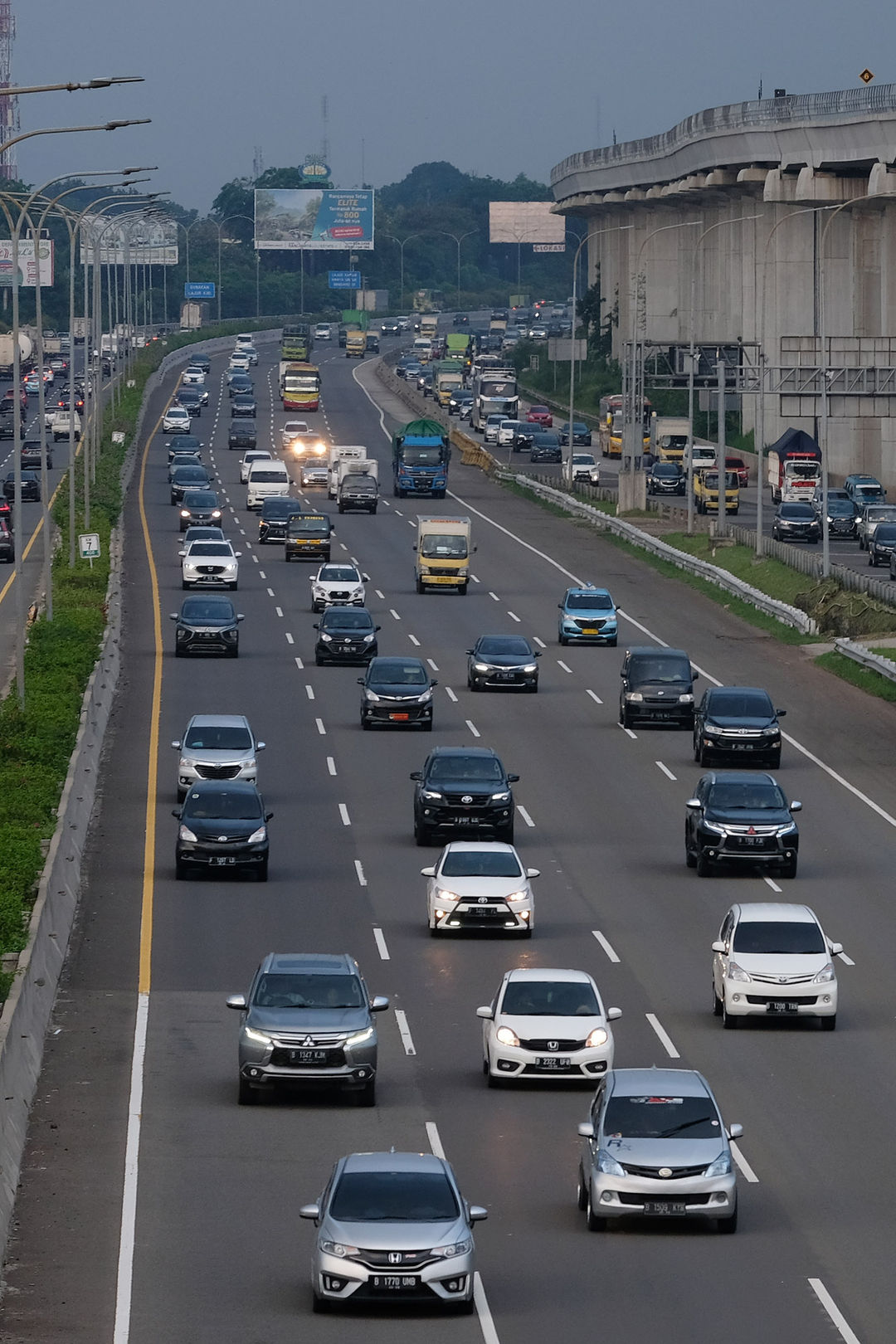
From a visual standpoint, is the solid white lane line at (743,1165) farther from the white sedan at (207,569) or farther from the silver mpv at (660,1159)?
the white sedan at (207,569)

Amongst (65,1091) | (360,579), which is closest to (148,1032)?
(65,1091)

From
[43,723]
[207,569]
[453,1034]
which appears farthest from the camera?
[207,569]

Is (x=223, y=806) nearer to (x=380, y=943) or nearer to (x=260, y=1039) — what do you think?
(x=380, y=943)

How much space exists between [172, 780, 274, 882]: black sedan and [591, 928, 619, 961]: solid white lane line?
632 centimetres

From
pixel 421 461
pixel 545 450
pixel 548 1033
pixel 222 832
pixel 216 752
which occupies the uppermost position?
pixel 545 450

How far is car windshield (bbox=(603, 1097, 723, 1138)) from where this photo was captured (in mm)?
21844

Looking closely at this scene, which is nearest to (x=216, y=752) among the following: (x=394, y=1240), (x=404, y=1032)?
(x=404, y=1032)

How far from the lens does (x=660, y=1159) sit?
21594 mm

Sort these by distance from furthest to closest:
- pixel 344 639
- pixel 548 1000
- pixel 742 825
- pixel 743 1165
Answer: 1. pixel 344 639
2. pixel 742 825
3. pixel 548 1000
4. pixel 743 1165

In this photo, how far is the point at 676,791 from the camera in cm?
4822

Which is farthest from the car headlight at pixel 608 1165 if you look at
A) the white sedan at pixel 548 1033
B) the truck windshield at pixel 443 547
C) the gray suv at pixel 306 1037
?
the truck windshield at pixel 443 547

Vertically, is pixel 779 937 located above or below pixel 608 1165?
above

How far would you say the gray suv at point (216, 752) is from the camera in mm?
45875

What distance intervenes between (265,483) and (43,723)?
5595 cm
